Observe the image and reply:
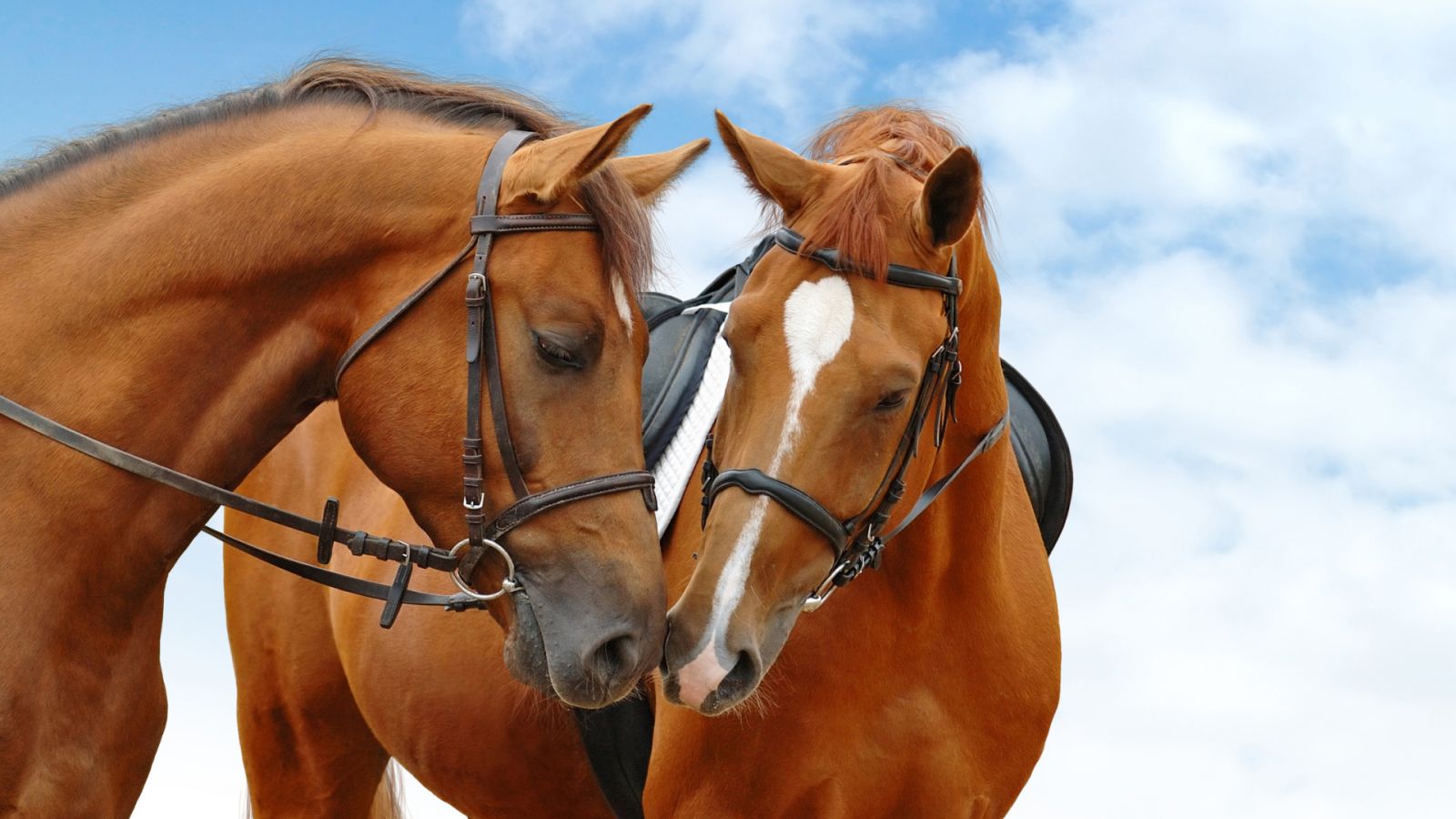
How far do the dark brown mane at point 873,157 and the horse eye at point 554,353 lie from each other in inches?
31.1

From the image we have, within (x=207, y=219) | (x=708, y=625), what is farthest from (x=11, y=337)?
(x=708, y=625)

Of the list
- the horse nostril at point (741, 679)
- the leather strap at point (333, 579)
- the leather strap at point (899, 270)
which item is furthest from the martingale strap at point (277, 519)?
the leather strap at point (899, 270)

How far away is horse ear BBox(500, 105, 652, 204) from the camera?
382cm

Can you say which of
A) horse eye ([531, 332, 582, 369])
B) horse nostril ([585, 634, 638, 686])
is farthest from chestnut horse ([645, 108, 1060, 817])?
horse eye ([531, 332, 582, 369])

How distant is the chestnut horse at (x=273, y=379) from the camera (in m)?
3.79

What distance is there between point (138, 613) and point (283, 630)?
2773 mm

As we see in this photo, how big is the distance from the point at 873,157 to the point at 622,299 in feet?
3.20

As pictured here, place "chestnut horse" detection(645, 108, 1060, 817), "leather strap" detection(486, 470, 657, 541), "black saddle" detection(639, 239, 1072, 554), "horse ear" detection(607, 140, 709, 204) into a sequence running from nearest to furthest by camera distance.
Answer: "leather strap" detection(486, 470, 657, 541) < "chestnut horse" detection(645, 108, 1060, 817) < "horse ear" detection(607, 140, 709, 204) < "black saddle" detection(639, 239, 1072, 554)

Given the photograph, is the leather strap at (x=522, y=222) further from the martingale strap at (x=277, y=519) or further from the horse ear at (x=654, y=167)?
the martingale strap at (x=277, y=519)

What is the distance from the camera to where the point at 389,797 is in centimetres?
723

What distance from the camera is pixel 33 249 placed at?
3977 millimetres

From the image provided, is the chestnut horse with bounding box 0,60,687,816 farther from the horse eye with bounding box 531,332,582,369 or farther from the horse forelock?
the horse forelock

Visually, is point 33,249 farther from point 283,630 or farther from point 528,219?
point 283,630

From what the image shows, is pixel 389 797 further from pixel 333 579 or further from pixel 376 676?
pixel 333 579
